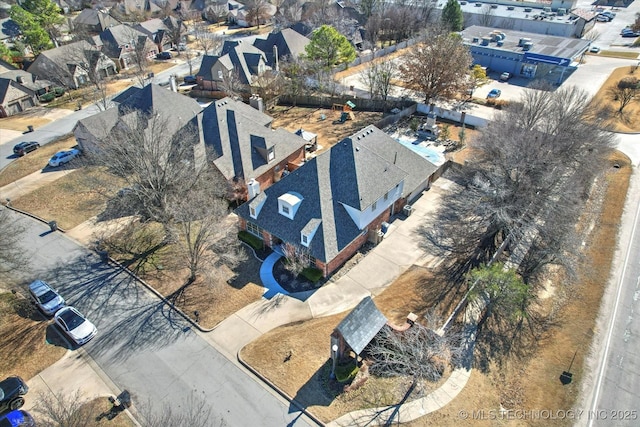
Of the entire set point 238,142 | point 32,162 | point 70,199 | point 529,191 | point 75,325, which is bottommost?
point 75,325

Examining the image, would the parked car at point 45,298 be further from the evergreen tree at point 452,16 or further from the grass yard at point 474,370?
the evergreen tree at point 452,16

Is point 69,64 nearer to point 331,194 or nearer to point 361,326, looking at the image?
point 331,194

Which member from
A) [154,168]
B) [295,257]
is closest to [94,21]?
[154,168]

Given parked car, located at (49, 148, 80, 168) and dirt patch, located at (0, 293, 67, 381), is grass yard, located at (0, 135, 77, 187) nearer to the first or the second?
parked car, located at (49, 148, 80, 168)

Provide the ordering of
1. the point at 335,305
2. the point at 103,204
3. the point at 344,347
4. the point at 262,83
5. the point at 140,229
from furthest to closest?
1. the point at 262,83
2. the point at 103,204
3. the point at 140,229
4. the point at 335,305
5. the point at 344,347

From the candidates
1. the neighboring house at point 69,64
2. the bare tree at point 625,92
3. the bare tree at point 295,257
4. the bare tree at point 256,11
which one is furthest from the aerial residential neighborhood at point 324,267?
the bare tree at point 256,11

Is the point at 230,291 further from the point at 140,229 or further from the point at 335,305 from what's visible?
the point at 140,229

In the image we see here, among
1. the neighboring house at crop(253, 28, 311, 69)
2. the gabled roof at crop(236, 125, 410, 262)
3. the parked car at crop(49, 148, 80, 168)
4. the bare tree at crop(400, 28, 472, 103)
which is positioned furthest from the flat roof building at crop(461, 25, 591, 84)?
the parked car at crop(49, 148, 80, 168)

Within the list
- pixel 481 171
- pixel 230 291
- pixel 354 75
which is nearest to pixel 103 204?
pixel 230 291
